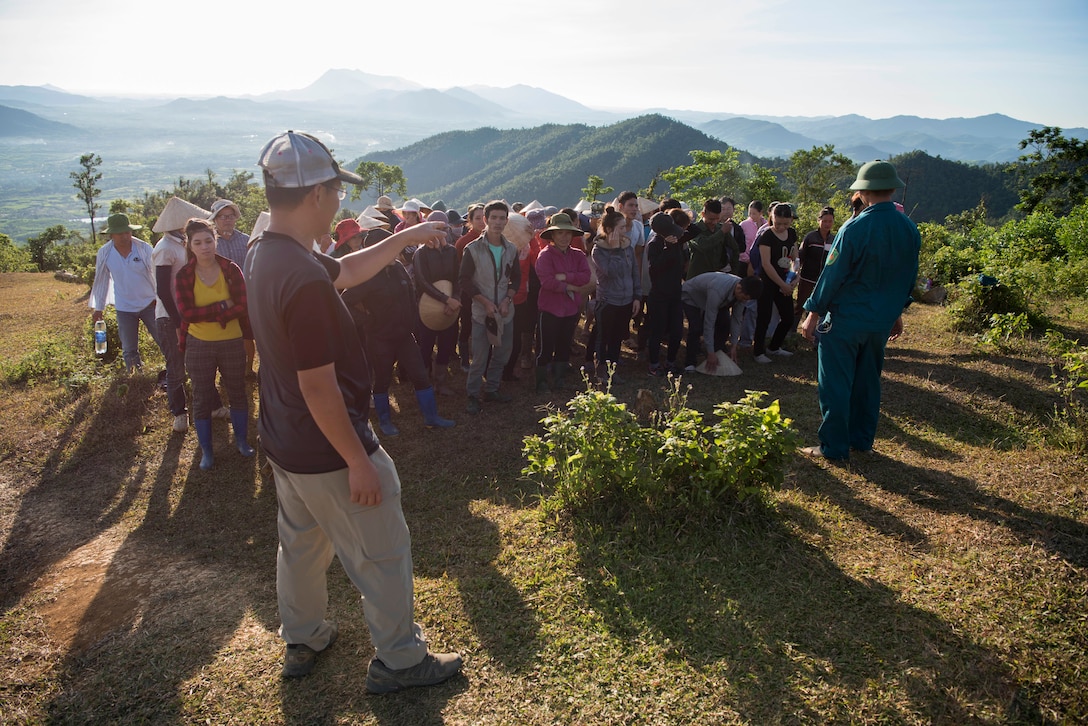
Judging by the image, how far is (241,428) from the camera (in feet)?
16.9

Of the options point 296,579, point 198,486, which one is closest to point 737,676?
point 296,579

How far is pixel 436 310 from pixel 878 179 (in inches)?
152

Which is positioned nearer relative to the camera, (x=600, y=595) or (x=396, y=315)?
(x=600, y=595)

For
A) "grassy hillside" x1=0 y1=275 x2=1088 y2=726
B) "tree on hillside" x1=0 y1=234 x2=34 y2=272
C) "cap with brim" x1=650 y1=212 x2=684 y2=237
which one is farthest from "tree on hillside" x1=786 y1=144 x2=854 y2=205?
"tree on hillside" x1=0 y1=234 x2=34 y2=272

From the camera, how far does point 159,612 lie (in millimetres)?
3227

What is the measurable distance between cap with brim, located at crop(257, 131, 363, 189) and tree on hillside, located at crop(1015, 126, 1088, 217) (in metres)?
47.8

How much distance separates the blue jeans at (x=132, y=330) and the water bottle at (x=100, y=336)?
26 centimetres

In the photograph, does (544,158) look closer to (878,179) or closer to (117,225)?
(117,225)

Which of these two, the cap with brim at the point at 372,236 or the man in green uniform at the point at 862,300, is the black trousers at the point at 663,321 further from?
the cap with brim at the point at 372,236

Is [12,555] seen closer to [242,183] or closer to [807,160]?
[807,160]

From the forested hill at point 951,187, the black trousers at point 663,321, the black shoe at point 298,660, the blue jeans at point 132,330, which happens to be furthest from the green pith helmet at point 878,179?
the forested hill at point 951,187

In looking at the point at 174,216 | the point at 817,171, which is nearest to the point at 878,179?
the point at 174,216

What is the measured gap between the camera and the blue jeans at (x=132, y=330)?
6.34 m

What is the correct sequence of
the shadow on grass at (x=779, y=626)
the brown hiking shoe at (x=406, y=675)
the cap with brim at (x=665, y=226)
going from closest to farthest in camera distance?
the shadow on grass at (x=779, y=626)
the brown hiking shoe at (x=406, y=675)
the cap with brim at (x=665, y=226)
